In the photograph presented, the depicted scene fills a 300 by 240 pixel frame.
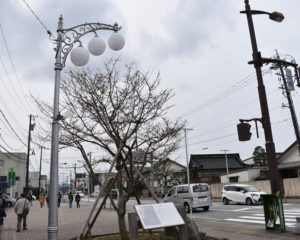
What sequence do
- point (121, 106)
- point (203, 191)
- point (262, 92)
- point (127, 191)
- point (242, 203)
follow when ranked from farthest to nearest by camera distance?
1. point (242, 203)
2. point (203, 191)
3. point (262, 92)
4. point (121, 106)
5. point (127, 191)

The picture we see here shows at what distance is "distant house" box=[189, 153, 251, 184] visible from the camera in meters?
49.0

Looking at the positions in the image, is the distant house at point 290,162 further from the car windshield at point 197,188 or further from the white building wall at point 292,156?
the car windshield at point 197,188

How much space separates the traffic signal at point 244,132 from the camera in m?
9.54

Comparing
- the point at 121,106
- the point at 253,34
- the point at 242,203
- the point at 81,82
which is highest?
the point at 253,34

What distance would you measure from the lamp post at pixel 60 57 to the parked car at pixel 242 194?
2017 cm

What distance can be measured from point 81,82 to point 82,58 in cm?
277

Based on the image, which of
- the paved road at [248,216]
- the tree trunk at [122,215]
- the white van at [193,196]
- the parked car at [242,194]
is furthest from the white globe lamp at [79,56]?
the parked car at [242,194]

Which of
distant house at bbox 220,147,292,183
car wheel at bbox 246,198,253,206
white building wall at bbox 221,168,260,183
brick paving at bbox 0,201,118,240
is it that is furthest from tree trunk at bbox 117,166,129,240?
white building wall at bbox 221,168,260,183

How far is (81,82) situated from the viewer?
9852 mm

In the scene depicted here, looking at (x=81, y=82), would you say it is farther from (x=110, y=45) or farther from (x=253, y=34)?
(x=253, y=34)

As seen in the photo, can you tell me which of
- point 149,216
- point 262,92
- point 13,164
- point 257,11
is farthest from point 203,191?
point 13,164

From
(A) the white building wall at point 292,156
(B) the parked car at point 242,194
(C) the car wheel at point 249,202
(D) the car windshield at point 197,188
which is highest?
(A) the white building wall at point 292,156

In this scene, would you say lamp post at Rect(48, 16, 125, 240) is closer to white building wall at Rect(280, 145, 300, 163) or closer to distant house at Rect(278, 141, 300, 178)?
distant house at Rect(278, 141, 300, 178)

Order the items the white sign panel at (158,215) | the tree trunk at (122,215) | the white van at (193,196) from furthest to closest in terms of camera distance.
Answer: the white van at (193,196) < the tree trunk at (122,215) < the white sign panel at (158,215)
